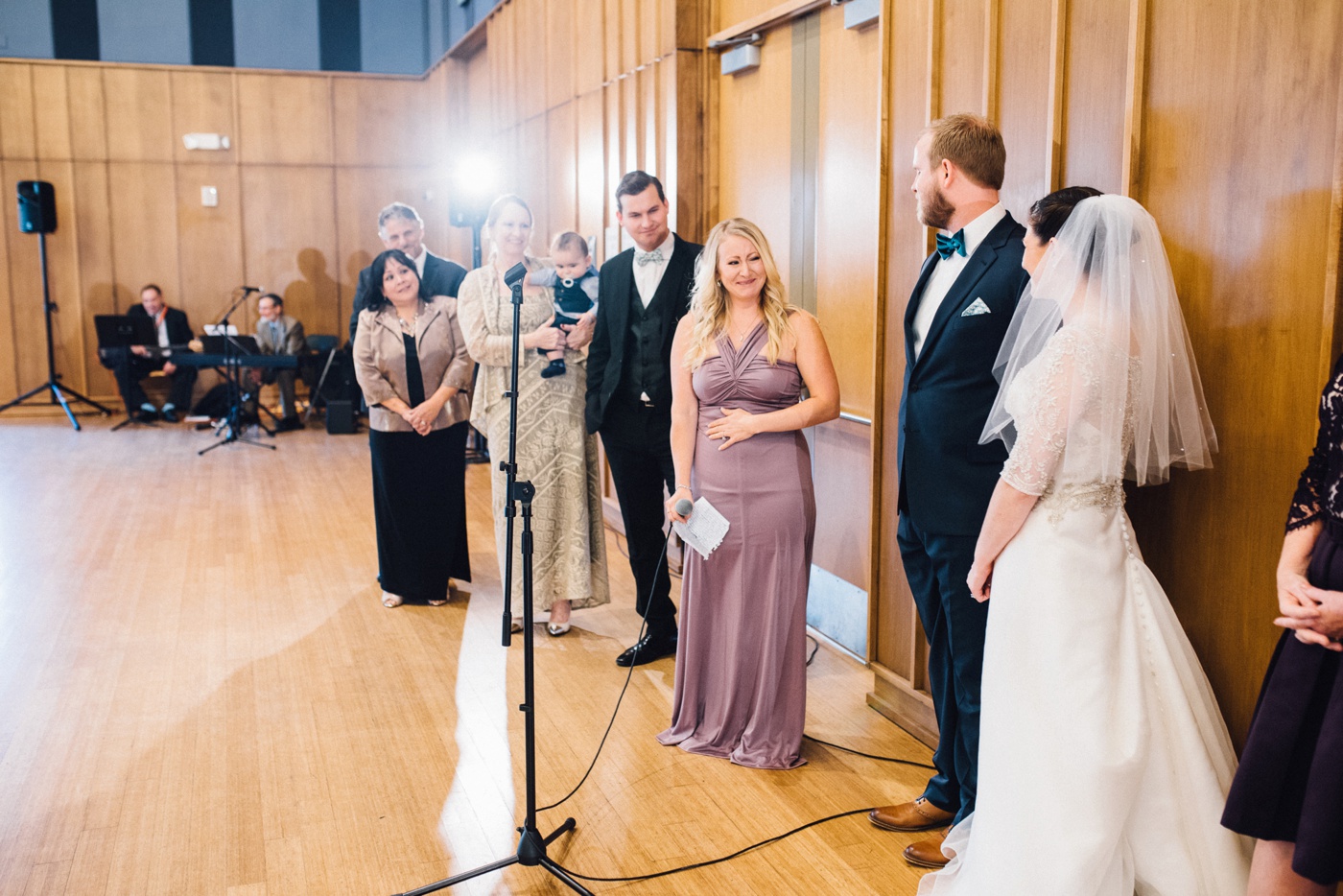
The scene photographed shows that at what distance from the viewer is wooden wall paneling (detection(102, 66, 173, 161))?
11523mm

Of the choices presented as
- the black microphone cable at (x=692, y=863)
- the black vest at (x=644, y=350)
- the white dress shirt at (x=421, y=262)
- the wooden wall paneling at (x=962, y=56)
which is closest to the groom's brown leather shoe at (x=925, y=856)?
the black microphone cable at (x=692, y=863)

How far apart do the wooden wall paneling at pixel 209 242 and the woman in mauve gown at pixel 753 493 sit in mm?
9852

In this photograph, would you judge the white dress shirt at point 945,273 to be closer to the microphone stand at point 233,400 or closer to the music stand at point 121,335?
the microphone stand at point 233,400

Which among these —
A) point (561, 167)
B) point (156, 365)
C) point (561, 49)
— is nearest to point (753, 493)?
point (561, 167)

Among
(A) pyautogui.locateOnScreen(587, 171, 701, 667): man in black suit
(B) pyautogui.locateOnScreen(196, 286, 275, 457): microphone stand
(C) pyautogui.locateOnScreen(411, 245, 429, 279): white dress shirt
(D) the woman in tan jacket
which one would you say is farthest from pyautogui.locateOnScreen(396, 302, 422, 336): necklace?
(B) pyautogui.locateOnScreen(196, 286, 275, 457): microphone stand

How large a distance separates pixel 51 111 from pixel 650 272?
998cm

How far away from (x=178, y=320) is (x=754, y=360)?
9.60m

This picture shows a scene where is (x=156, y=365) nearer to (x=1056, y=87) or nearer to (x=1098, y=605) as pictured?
(x=1056, y=87)

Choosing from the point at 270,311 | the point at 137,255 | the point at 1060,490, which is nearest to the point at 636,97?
the point at 1060,490

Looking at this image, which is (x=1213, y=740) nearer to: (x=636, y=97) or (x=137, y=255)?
(x=636, y=97)

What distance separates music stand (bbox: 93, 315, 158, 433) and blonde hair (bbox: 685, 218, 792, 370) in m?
8.97

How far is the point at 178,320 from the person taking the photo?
37.1 ft

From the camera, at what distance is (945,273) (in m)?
2.86

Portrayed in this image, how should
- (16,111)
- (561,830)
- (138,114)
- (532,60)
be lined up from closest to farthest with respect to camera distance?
1. (561,830)
2. (532,60)
3. (16,111)
4. (138,114)
